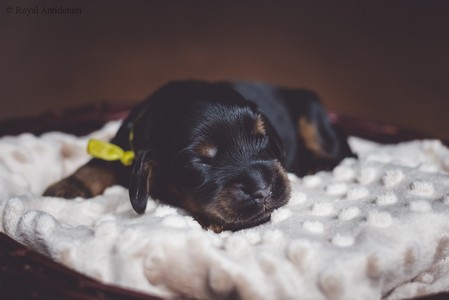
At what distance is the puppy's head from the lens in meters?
1.78

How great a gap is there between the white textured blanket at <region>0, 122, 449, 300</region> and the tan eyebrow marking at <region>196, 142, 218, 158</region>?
9.3 inches

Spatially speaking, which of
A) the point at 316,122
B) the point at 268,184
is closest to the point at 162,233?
the point at 268,184

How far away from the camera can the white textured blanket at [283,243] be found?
141 centimetres

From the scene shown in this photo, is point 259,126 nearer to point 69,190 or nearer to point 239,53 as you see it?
point 69,190

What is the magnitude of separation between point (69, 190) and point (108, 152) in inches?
9.4

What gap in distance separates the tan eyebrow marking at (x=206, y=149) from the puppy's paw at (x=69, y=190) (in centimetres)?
62

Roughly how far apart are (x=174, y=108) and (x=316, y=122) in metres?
1.11

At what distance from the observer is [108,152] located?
2.11m

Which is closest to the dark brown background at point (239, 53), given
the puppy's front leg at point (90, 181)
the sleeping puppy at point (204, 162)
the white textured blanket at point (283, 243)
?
the puppy's front leg at point (90, 181)

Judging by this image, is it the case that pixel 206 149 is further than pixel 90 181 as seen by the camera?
No

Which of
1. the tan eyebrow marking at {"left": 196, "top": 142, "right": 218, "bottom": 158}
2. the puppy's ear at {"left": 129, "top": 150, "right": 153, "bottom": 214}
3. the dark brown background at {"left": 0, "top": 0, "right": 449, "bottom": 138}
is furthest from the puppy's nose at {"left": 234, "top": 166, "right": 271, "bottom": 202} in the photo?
the dark brown background at {"left": 0, "top": 0, "right": 449, "bottom": 138}

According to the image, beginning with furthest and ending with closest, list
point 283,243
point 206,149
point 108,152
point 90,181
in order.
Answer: point 90,181
point 108,152
point 206,149
point 283,243

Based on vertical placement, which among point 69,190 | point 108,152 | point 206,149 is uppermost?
point 206,149

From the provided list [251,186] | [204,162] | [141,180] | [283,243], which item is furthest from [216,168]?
[283,243]
